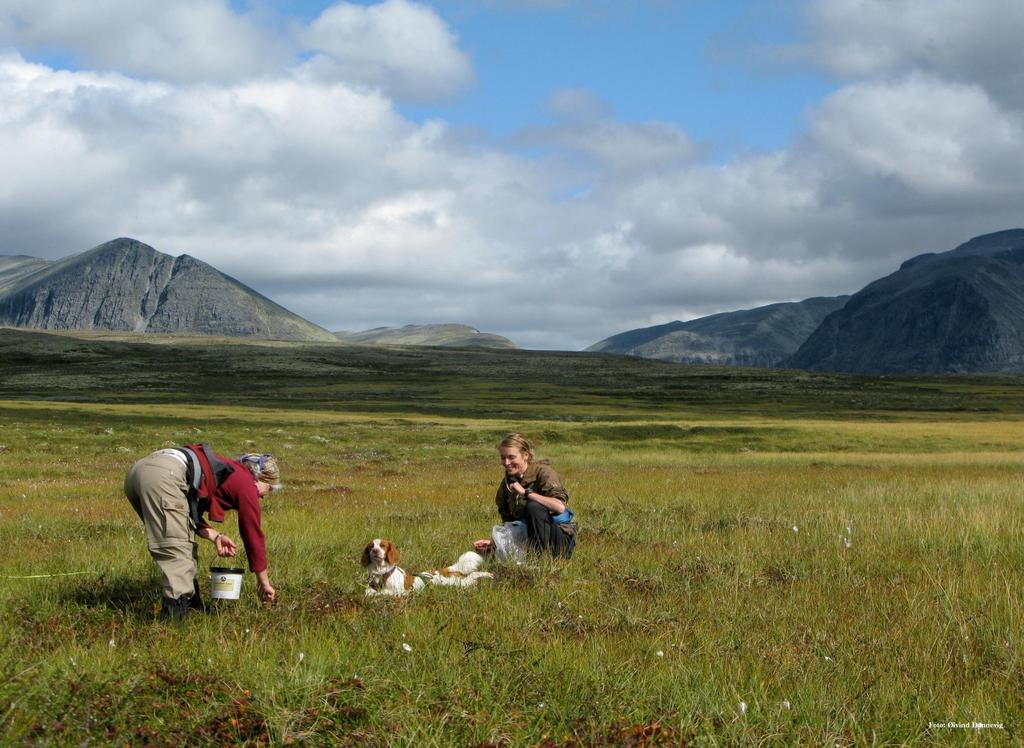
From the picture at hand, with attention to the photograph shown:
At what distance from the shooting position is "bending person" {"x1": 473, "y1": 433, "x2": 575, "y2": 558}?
413 inches

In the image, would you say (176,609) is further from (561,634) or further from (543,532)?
(543,532)

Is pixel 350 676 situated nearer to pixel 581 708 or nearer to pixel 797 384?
pixel 581 708

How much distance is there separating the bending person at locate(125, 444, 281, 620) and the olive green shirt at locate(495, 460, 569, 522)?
3640 mm

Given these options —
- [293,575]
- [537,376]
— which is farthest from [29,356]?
[293,575]

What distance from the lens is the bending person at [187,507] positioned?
7469mm

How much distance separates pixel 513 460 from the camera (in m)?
10.6

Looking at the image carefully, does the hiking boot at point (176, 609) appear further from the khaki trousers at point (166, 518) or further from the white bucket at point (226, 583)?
the white bucket at point (226, 583)

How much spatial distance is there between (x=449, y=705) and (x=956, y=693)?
3.32 metres

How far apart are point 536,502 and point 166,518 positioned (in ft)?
14.8

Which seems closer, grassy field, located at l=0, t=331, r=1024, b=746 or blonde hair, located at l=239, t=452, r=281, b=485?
grassy field, located at l=0, t=331, r=1024, b=746

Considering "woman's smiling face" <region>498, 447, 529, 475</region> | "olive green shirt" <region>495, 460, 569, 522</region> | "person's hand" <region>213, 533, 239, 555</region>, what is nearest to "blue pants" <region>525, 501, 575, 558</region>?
"olive green shirt" <region>495, 460, 569, 522</region>

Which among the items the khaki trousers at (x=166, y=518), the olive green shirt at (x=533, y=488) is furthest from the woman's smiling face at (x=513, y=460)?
the khaki trousers at (x=166, y=518)

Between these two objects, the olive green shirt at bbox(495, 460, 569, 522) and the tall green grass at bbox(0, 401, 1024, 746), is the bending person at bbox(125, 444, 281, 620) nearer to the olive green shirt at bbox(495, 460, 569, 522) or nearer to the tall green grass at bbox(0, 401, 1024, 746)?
the tall green grass at bbox(0, 401, 1024, 746)

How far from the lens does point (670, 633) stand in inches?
268
